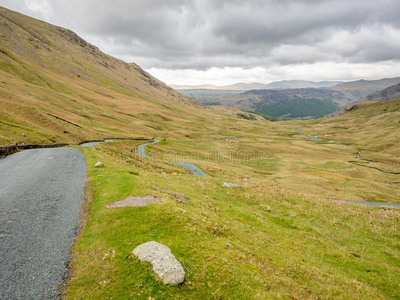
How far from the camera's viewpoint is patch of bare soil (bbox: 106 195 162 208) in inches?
782

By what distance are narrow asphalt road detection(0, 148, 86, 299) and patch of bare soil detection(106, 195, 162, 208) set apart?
349cm

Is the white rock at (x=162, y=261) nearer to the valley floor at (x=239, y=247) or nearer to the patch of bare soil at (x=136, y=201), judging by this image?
the valley floor at (x=239, y=247)

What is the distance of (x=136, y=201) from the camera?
20.6 meters

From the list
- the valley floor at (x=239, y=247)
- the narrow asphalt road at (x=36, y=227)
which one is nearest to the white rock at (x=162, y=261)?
the valley floor at (x=239, y=247)

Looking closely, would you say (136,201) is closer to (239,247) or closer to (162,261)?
(162,261)

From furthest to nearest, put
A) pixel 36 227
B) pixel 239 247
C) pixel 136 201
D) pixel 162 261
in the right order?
pixel 136 201 → pixel 239 247 → pixel 36 227 → pixel 162 261

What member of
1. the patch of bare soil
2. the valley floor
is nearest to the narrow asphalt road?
the valley floor

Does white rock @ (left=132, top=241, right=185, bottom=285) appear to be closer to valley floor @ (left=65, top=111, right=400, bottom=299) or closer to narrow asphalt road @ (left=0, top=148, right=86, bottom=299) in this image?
valley floor @ (left=65, top=111, right=400, bottom=299)

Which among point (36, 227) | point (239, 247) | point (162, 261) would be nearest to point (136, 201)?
point (36, 227)

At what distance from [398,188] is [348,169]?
2191cm

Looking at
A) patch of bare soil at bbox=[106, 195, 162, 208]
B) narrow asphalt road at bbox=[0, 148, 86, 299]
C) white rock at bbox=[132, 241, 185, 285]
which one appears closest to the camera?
white rock at bbox=[132, 241, 185, 285]

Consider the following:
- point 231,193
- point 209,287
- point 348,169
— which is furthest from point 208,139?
point 209,287

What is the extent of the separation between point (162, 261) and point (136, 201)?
33.2 ft

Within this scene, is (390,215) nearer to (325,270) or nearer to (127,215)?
(325,270)
